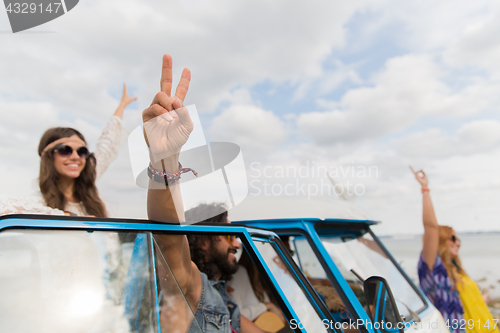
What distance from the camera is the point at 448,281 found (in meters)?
3.38

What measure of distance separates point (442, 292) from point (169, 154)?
11.7 ft

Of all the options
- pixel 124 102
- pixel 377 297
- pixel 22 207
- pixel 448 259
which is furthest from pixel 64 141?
pixel 448 259

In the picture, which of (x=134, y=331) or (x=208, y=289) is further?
(x=208, y=289)

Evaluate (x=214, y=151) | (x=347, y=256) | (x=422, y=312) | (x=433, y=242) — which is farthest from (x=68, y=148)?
(x=433, y=242)

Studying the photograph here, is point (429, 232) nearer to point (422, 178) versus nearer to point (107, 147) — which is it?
point (422, 178)

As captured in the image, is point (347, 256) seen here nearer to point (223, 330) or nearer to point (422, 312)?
point (422, 312)

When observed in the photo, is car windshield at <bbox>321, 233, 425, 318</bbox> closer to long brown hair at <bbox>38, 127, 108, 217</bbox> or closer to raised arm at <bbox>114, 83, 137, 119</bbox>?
long brown hair at <bbox>38, 127, 108, 217</bbox>

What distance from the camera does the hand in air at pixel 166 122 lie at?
1.09m

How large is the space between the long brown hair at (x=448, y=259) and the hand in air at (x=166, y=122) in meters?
3.62

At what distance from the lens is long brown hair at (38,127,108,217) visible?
6.53 feet

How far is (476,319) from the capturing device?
3197 mm

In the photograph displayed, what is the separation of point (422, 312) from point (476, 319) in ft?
4.40

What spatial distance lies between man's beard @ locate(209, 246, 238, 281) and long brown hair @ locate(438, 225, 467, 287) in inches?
106

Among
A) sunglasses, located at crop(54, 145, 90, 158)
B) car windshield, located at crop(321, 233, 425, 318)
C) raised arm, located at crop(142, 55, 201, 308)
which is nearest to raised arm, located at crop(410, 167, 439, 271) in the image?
car windshield, located at crop(321, 233, 425, 318)
